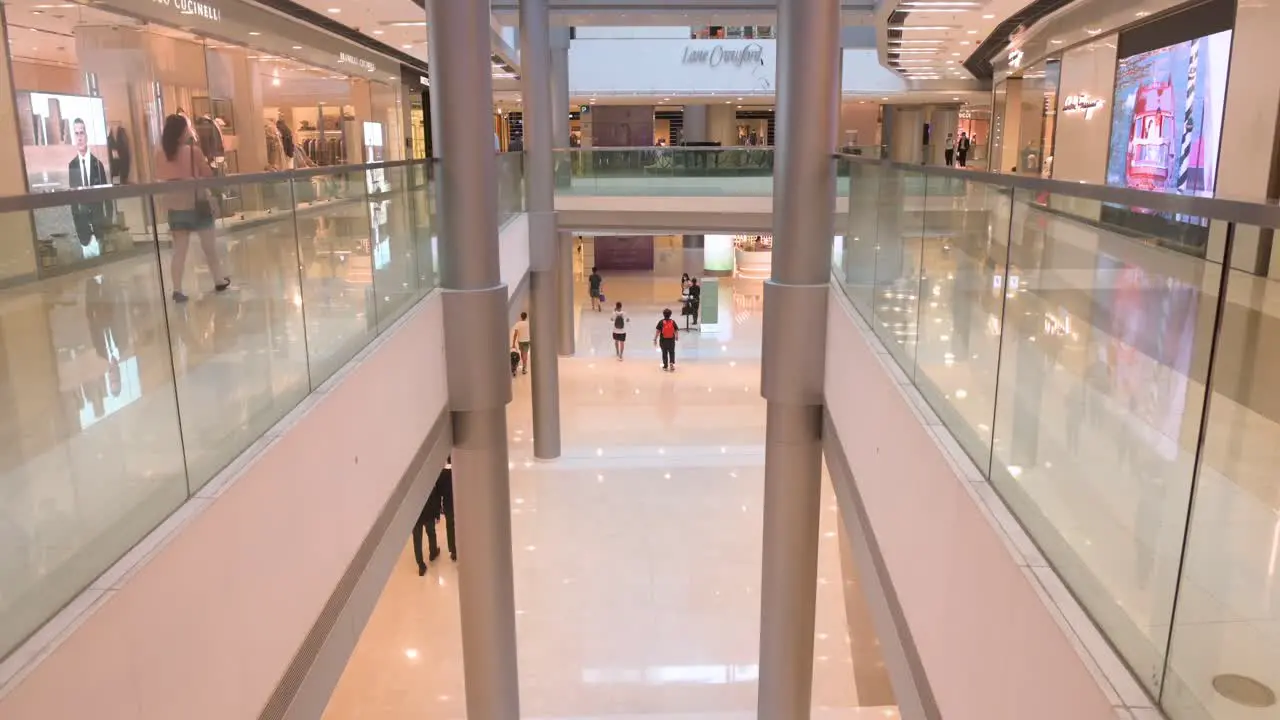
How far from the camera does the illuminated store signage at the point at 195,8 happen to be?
9551 mm

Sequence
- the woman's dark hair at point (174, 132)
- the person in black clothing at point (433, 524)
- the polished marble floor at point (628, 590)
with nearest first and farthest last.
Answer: the woman's dark hair at point (174, 132)
the polished marble floor at point (628, 590)
the person in black clothing at point (433, 524)

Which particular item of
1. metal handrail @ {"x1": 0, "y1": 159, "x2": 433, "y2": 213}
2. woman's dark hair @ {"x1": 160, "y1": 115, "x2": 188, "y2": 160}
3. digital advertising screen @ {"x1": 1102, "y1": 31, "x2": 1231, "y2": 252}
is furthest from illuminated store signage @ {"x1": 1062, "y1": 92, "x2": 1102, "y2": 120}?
metal handrail @ {"x1": 0, "y1": 159, "x2": 433, "y2": 213}

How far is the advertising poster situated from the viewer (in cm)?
887

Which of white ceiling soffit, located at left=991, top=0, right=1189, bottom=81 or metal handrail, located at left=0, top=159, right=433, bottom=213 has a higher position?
white ceiling soffit, located at left=991, top=0, right=1189, bottom=81

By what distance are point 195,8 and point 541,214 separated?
4.72 m

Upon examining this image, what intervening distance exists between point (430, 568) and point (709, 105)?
79.3ft

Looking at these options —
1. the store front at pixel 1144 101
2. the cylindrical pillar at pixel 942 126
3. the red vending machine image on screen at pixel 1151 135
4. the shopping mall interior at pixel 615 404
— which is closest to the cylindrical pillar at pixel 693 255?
the cylindrical pillar at pixel 942 126

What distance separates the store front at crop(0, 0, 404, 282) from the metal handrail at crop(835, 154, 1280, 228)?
8.30 ft

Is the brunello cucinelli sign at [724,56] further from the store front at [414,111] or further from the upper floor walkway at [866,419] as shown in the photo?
the upper floor walkway at [866,419]

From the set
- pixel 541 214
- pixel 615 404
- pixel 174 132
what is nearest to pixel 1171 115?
pixel 541 214

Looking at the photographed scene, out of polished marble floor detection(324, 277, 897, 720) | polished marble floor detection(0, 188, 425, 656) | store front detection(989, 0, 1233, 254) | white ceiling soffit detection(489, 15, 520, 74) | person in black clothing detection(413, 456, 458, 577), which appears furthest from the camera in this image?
white ceiling soffit detection(489, 15, 520, 74)

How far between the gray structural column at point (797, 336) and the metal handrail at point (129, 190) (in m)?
3.15

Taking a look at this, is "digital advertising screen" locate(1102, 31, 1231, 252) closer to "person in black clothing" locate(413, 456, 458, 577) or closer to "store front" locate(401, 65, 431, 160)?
"person in black clothing" locate(413, 456, 458, 577)

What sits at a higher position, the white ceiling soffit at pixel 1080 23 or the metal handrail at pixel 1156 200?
the white ceiling soffit at pixel 1080 23
